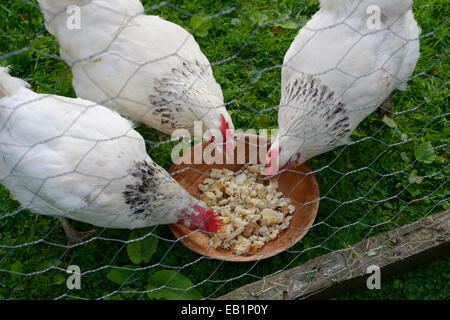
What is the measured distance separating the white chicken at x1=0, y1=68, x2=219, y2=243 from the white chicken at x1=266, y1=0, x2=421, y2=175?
2.09 feet

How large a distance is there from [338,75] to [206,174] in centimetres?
80

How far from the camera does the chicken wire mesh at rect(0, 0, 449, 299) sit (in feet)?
7.02

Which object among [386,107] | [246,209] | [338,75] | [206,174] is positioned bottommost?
[246,209]

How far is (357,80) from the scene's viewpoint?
204 cm

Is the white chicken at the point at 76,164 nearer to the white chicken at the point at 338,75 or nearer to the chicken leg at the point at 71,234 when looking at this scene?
the chicken leg at the point at 71,234

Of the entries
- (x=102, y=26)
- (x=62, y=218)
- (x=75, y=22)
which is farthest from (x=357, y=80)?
(x=62, y=218)

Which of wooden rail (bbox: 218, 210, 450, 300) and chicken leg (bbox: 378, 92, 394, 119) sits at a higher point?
chicken leg (bbox: 378, 92, 394, 119)

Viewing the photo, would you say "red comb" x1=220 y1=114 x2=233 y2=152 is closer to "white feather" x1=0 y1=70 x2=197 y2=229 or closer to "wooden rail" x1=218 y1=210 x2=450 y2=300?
"white feather" x1=0 y1=70 x2=197 y2=229

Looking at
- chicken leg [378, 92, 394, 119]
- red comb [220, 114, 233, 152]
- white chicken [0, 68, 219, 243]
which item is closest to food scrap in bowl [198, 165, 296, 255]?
red comb [220, 114, 233, 152]

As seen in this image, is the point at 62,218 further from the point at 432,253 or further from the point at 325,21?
the point at 432,253

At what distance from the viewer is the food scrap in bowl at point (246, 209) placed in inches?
84.8

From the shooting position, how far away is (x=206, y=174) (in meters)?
2.14

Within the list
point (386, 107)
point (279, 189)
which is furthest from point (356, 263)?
point (386, 107)

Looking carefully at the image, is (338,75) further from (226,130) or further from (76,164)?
(76,164)
